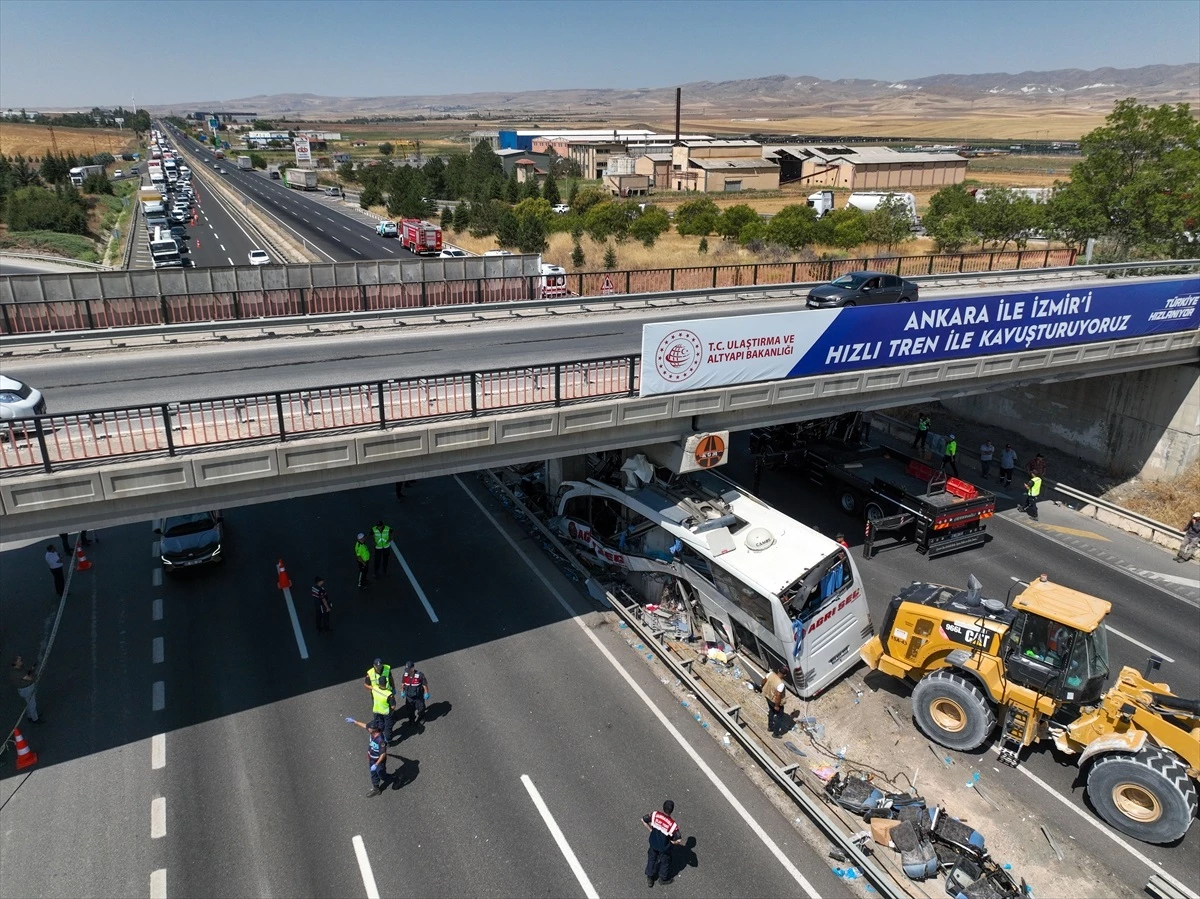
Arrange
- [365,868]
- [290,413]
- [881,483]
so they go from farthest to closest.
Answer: [881,483]
[290,413]
[365,868]

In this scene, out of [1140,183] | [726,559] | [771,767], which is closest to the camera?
[771,767]

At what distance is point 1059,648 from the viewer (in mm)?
11492

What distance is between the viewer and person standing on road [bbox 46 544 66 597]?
16.7m

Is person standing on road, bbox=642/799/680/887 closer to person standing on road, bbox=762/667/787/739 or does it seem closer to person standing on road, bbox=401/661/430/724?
person standing on road, bbox=762/667/787/739

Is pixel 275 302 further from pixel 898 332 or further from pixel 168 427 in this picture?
pixel 898 332

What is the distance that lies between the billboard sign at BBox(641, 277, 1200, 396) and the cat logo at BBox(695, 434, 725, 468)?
121 centimetres

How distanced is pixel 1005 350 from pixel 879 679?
10264mm

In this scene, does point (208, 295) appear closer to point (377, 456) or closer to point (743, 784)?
point (377, 456)

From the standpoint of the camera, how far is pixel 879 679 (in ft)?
48.6

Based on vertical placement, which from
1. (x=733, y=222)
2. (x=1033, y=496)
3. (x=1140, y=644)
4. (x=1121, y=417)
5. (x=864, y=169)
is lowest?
(x=1140, y=644)

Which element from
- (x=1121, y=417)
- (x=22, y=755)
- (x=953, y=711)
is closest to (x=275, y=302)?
(x=22, y=755)

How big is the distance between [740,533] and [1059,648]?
5679 mm

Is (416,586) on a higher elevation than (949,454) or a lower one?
lower

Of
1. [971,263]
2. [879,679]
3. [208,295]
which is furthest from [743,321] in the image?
[971,263]
